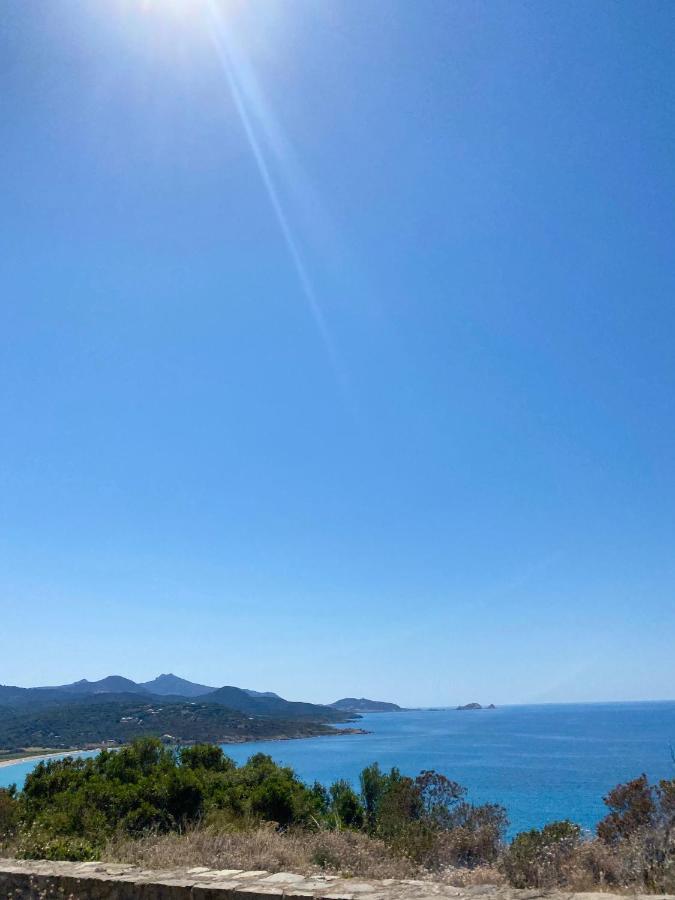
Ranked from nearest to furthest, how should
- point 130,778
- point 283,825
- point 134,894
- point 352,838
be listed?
point 134,894 → point 352,838 → point 283,825 → point 130,778

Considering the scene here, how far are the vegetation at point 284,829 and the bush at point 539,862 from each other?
2 cm

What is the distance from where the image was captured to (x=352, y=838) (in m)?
8.79

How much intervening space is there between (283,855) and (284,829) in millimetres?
4045

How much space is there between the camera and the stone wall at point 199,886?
5707mm

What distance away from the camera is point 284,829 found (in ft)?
36.6

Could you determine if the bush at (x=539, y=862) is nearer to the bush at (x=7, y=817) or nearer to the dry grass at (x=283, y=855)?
the dry grass at (x=283, y=855)

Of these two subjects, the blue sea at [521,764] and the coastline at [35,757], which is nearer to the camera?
the blue sea at [521,764]

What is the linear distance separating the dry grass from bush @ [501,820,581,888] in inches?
7.9

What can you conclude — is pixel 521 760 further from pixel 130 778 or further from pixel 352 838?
pixel 352 838

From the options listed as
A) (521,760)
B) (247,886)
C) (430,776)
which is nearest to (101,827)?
(247,886)

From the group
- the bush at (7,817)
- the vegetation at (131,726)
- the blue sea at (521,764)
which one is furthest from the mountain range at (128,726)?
the bush at (7,817)

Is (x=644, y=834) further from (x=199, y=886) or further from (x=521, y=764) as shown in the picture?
(x=521, y=764)

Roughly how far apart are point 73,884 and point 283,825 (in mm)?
6832

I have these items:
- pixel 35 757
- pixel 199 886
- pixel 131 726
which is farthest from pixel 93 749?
pixel 199 886
